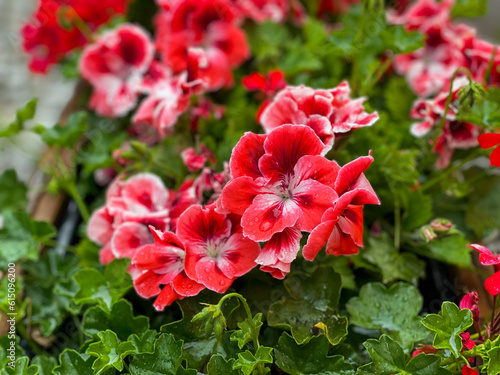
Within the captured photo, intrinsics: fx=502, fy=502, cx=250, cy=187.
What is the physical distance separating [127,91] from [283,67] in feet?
1.13

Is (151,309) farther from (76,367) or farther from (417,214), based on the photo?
(417,214)

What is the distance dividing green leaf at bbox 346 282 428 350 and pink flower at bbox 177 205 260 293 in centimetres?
19

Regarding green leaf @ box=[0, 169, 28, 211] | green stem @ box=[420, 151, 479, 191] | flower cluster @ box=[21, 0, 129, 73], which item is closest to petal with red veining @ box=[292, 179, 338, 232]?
green stem @ box=[420, 151, 479, 191]

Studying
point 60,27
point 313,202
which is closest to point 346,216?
point 313,202

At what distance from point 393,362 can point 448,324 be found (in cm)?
8

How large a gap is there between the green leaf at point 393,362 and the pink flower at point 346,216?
11 cm

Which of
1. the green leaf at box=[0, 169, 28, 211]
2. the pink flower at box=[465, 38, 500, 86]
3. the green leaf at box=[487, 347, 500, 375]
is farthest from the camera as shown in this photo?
the green leaf at box=[0, 169, 28, 211]

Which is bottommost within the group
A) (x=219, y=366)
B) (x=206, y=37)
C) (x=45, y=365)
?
(x=45, y=365)

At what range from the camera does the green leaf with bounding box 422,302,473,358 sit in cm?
55

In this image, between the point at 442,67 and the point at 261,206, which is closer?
the point at 261,206

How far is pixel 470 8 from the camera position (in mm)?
1053

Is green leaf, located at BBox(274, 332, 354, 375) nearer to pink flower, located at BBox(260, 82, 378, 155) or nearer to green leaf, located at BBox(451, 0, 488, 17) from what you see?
pink flower, located at BBox(260, 82, 378, 155)

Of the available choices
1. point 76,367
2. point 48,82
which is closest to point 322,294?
point 76,367

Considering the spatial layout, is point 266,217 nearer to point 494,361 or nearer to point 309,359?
point 309,359
